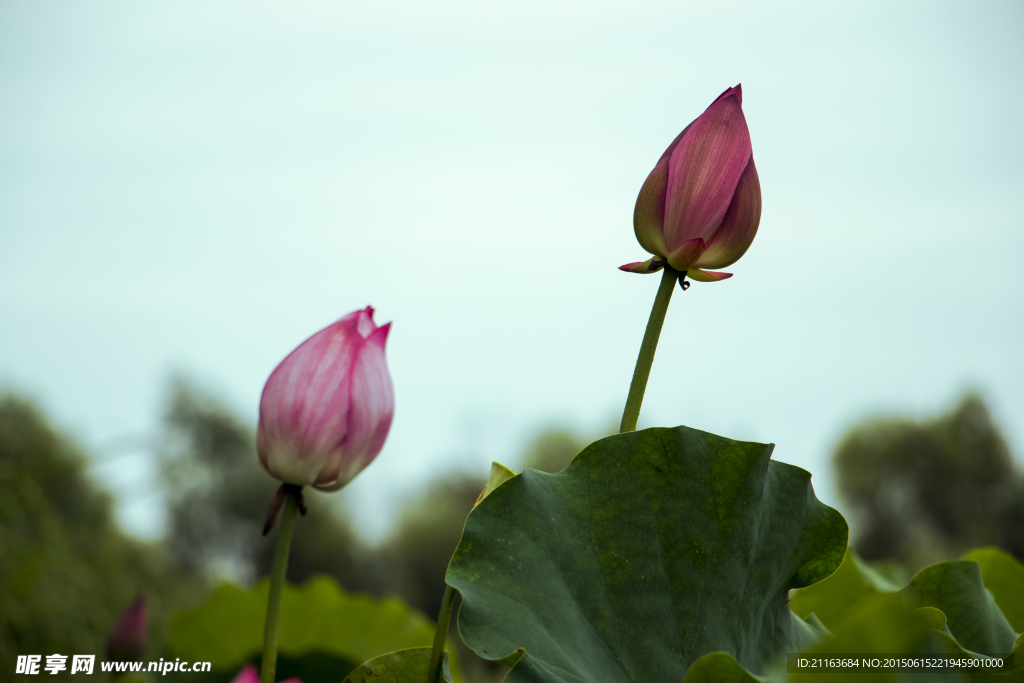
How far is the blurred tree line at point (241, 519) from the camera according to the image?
0.89 m

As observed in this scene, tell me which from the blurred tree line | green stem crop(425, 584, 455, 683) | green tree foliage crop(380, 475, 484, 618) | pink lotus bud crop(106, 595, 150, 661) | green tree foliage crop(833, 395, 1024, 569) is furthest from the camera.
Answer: green tree foliage crop(833, 395, 1024, 569)

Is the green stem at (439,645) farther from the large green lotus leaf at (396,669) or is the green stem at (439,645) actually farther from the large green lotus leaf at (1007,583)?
the large green lotus leaf at (1007,583)

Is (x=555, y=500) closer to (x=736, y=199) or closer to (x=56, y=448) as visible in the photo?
(x=736, y=199)

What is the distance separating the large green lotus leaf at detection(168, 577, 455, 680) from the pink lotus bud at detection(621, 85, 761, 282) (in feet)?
0.95

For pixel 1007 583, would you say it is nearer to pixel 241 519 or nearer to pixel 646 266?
pixel 646 266

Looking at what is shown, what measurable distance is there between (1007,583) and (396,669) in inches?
12.7

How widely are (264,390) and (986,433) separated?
23.5ft

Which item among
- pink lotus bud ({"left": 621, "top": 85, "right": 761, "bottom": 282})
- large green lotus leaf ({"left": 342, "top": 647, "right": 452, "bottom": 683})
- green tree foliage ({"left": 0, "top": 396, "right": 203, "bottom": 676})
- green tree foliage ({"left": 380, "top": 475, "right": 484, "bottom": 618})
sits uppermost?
pink lotus bud ({"left": 621, "top": 85, "right": 761, "bottom": 282})

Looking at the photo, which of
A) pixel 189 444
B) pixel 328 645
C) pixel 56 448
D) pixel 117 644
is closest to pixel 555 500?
pixel 328 645

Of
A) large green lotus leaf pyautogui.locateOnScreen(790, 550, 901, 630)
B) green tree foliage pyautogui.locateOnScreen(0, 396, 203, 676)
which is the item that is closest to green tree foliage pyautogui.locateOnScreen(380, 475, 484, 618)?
green tree foliage pyautogui.locateOnScreen(0, 396, 203, 676)

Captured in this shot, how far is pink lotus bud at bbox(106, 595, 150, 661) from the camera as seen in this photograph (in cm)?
49

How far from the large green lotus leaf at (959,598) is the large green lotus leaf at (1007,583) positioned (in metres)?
0.12

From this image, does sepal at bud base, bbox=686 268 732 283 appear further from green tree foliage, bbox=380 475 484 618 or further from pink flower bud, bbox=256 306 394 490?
green tree foliage, bbox=380 475 484 618

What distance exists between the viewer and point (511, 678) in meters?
0.18
